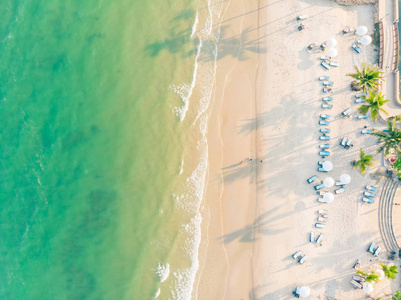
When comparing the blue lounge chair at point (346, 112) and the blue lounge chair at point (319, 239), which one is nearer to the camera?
the blue lounge chair at point (319, 239)

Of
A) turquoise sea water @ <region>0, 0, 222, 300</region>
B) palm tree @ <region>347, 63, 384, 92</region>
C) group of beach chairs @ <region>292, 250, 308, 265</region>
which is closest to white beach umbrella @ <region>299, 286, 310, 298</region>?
group of beach chairs @ <region>292, 250, 308, 265</region>

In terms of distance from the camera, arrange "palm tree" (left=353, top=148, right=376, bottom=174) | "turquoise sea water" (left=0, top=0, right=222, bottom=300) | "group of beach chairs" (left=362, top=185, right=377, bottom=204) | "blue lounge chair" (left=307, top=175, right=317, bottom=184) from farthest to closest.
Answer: "turquoise sea water" (left=0, top=0, right=222, bottom=300) < "blue lounge chair" (left=307, top=175, right=317, bottom=184) < "group of beach chairs" (left=362, top=185, right=377, bottom=204) < "palm tree" (left=353, top=148, right=376, bottom=174)

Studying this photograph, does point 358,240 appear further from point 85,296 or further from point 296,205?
point 85,296

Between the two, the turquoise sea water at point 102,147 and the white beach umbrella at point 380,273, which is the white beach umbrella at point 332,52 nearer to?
the turquoise sea water at point 102,147

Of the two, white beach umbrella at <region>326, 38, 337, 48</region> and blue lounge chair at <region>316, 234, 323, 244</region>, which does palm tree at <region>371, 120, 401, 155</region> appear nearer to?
white beach umbrella at <region>326, 38, 337, 48</region>

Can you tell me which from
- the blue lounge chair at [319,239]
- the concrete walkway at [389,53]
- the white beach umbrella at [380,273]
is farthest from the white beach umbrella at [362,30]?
the white beach umbrella at [380,273]

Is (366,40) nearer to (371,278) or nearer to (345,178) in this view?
(345,178)

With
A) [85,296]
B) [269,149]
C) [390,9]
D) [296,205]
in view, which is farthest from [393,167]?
[85,296]
